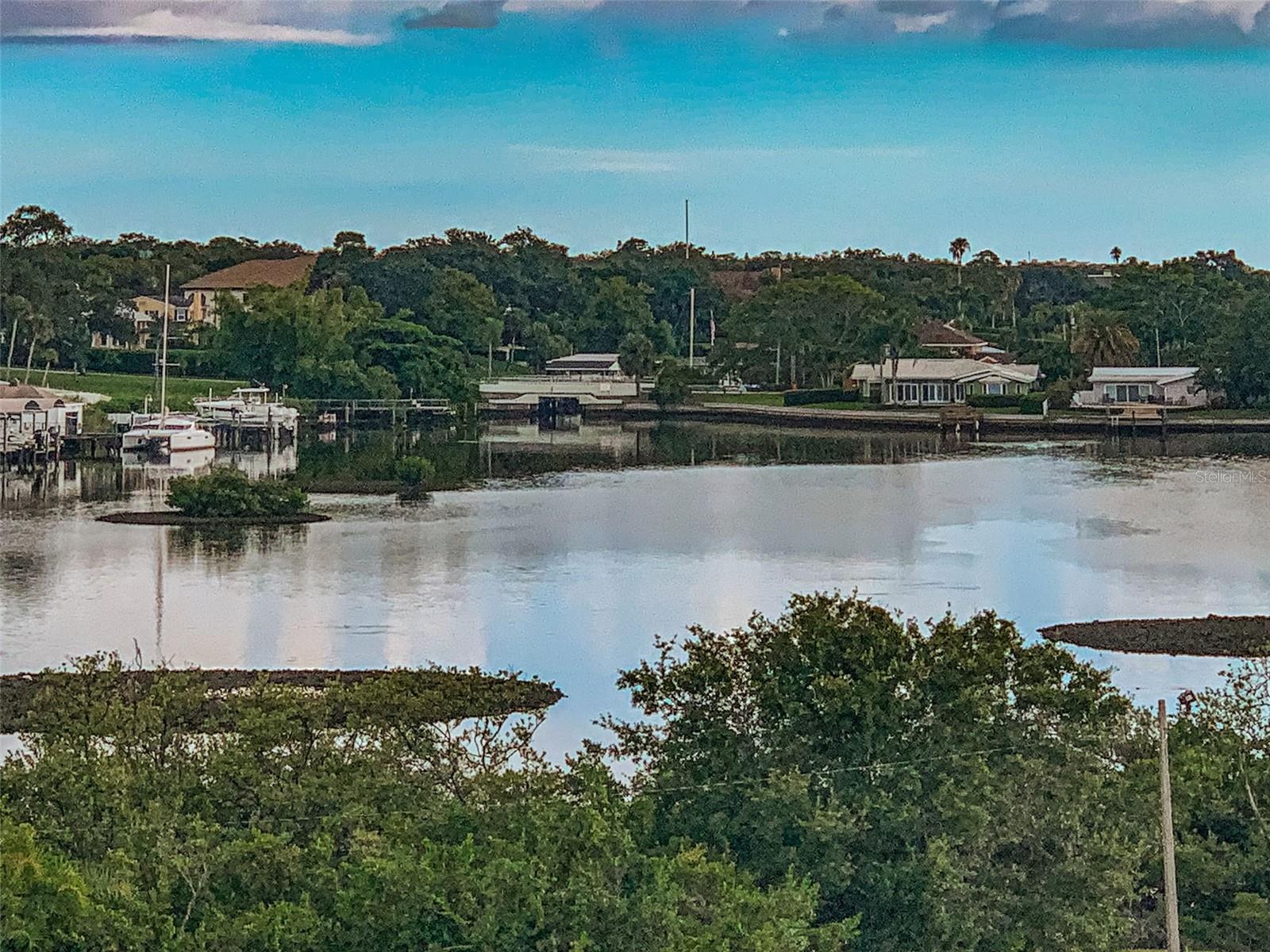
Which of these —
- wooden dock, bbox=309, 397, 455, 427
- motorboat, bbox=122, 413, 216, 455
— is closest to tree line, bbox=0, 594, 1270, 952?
motorboat, bbox=122, 413, 216, 455

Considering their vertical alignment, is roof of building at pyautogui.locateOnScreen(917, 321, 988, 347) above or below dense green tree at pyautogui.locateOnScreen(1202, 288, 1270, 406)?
above

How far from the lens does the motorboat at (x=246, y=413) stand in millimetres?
54938

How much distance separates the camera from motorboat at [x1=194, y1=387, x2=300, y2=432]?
180ft

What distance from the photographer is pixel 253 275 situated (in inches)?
3703

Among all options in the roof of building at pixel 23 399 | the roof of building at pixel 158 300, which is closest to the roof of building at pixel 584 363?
the roof of building at pixel 158 300

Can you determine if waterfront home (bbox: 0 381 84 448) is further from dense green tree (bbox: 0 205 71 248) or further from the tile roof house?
dense green tree (bbox: 0 205 71 248)

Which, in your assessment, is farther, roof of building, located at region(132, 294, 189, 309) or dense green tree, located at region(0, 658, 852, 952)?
roof of building, located at region(132, 294, 189, 309)

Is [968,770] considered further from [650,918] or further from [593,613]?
[593,613]

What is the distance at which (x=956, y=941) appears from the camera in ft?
32.1

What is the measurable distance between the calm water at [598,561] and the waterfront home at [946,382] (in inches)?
958

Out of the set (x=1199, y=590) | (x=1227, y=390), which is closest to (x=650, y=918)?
(x=1199, y=590)

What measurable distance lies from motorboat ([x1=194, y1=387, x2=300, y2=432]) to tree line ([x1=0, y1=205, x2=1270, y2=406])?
850 cm

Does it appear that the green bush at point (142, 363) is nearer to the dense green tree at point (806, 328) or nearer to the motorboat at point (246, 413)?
the motorboat at point (246, 413)

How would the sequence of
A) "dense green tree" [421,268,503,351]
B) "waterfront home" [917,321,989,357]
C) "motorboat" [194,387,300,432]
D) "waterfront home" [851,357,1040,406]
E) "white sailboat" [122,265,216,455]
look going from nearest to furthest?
"white sailboat" [122,265,216,455], "motorboat" [194,387,300,432], "waterfront home" [851,357,1040,406], "waterfront home" [917,321,989,357], "dense green tree" [421,268,503,351]
